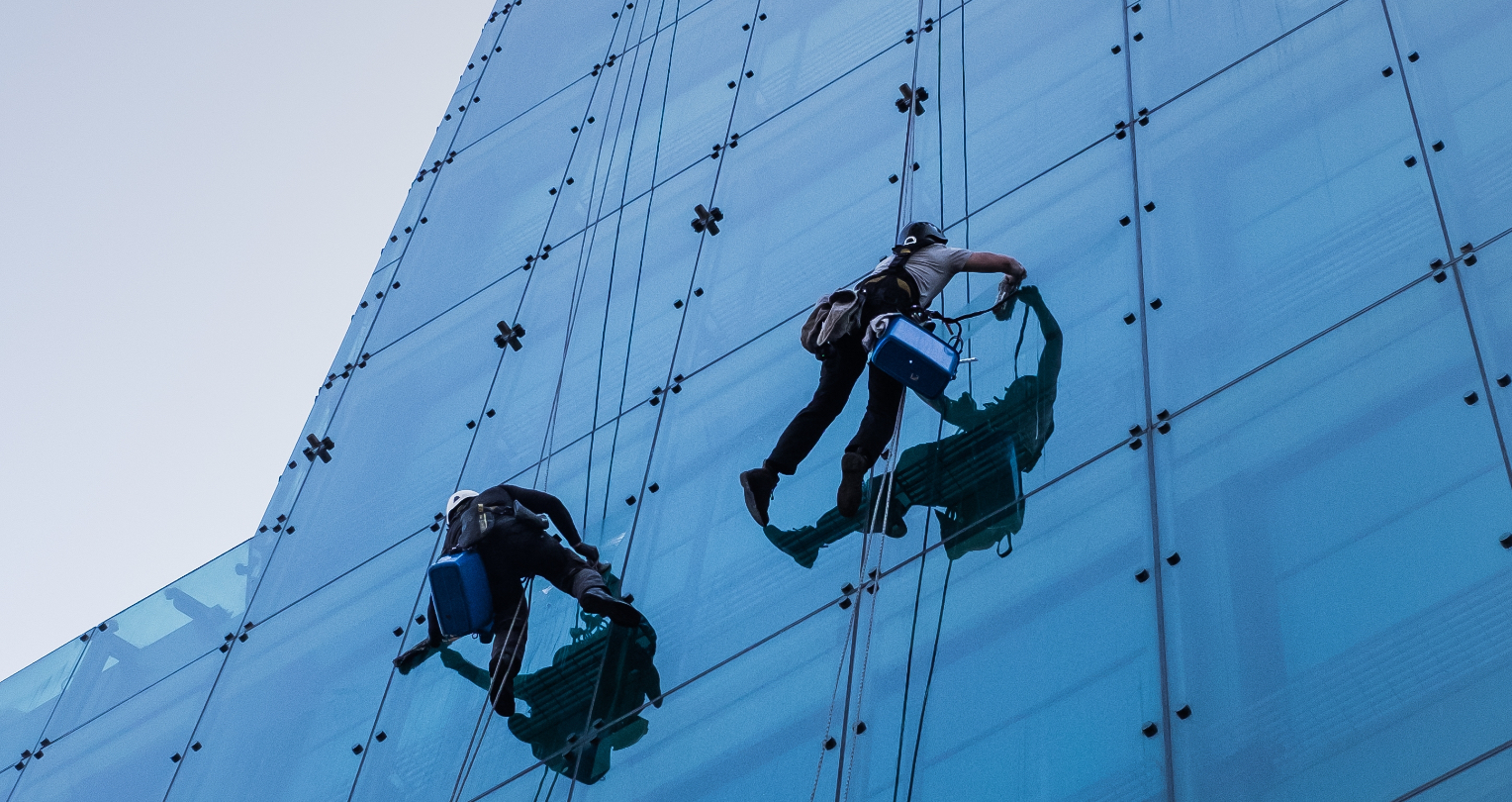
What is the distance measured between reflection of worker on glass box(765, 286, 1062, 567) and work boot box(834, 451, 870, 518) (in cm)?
9

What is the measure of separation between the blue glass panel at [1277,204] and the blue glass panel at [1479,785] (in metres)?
1.17

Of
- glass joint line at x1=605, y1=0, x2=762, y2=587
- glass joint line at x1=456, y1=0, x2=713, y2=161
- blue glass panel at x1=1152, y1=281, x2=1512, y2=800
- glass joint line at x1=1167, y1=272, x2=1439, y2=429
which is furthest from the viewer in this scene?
glass joint line at x1=456, y1=0, x2=713, y2=161

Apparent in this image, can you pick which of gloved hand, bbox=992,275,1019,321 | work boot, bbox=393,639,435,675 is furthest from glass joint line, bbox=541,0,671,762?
gloved hand, bbox=992,275,1019,321

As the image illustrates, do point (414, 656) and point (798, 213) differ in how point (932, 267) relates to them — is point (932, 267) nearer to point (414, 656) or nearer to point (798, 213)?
point (798, 213)

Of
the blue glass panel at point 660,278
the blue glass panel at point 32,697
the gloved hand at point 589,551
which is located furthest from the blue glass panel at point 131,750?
the blue glass panel at point 660,278

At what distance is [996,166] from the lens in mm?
5078

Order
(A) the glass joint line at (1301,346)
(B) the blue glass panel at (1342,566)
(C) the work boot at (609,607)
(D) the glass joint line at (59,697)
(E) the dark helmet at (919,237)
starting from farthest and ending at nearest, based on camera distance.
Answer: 1. (D) the glass joint line at (59,697)
2. (E) the dark helmet at (919,237)
3. (C) the work boot at (609,607)
4. (A) the glass joint line at (1301,346)
5. (B) the blue glass panel at (1342,566)

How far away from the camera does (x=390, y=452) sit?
6.21 metres

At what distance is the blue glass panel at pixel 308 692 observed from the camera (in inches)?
201

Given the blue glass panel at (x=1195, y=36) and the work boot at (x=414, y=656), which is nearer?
the blue glass panel at (x=1195, y=36)

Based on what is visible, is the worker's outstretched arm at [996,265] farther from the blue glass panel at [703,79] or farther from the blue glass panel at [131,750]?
the blue glass panel at [131,750]

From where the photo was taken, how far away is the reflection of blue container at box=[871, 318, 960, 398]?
3980 mm

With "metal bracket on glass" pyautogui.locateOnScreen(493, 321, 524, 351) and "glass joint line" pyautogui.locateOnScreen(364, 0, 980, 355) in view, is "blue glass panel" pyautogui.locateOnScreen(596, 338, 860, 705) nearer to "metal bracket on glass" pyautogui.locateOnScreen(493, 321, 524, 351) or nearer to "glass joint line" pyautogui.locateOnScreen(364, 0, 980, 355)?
"metal bracket on glass" pyautogui.locateOnScreen(493, 321, 524, 351)

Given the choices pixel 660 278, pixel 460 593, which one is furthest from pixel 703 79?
pixel 460 593
